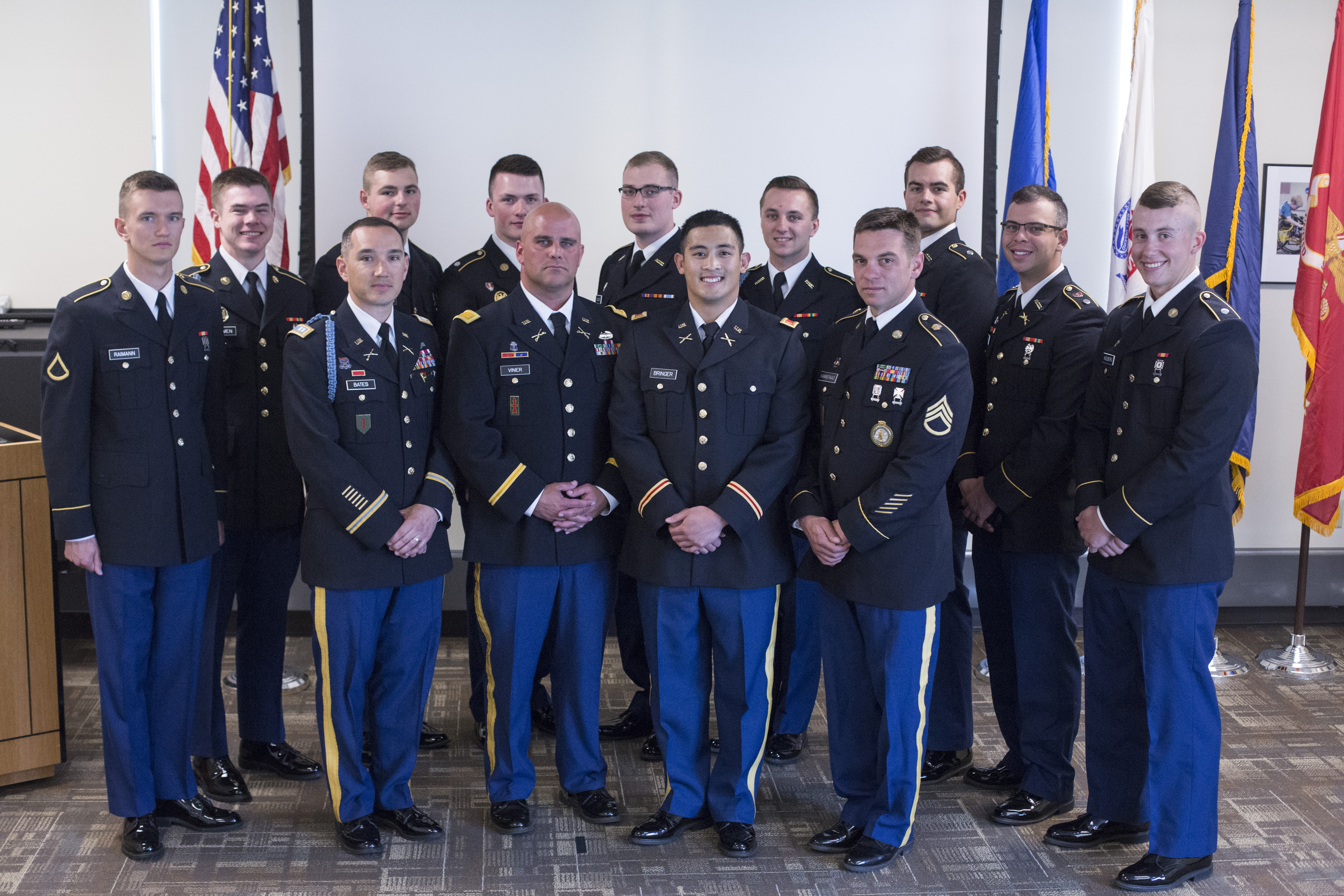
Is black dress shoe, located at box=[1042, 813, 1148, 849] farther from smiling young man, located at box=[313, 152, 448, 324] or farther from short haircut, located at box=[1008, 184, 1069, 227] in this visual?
smiling young man, located at box=[313, 152, 448, 324]

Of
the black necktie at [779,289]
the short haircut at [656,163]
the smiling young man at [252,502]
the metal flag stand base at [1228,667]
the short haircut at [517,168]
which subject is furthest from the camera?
the metal flag stand base at [1228,667]

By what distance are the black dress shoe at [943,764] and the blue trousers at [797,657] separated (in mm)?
424

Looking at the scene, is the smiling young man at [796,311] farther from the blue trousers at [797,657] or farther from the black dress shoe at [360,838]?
the black dress shoe at [360,838]

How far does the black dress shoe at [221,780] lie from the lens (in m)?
3.41

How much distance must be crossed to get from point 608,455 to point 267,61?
8.45 ft

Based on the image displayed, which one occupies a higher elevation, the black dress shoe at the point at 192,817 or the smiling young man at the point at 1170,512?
the smiling young man at the point at 1170,512

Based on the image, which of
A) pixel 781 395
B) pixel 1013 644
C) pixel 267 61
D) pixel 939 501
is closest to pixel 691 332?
pixel 781 395

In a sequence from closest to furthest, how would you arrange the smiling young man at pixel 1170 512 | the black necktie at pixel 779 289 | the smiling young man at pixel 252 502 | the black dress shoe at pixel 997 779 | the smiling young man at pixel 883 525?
the smiling young man at pixel 1170 512 < the smiling young man at pixel 883 525 < the smiling young man at pixel 252 502 < the black dress shoe at pixel 997 779 < the black necktie at pixel 779 289

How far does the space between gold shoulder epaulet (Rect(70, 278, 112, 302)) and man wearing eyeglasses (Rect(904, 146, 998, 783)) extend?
237cm

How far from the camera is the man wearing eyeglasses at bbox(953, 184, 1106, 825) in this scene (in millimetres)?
3254

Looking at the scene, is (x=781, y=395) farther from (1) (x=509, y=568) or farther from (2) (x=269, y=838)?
(2) (x=269, y=838)

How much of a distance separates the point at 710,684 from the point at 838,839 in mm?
555

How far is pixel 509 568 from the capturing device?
317cm

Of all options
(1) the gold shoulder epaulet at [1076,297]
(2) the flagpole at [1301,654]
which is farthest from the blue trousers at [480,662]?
(2) the flagpole at [1301,654]
